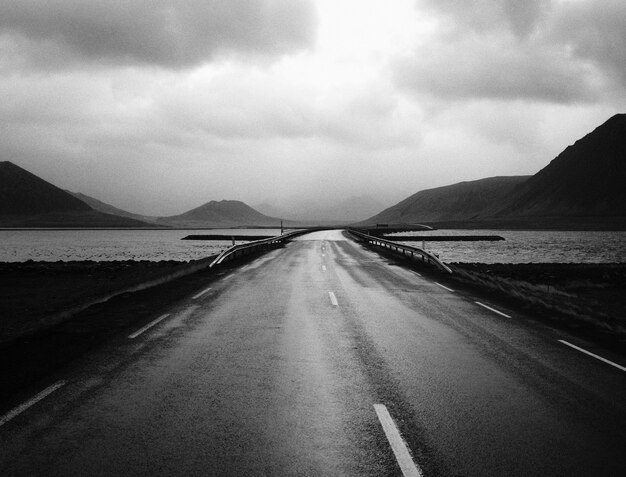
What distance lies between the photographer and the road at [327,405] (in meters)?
4.09

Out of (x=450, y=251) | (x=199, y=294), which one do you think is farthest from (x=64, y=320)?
(x=450, y=251)

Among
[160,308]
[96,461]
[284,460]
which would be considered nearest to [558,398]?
[284,460]

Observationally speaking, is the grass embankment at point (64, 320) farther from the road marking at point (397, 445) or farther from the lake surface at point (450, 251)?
the lake surface at point (450, 251)

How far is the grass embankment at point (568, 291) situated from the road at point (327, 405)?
1.78m

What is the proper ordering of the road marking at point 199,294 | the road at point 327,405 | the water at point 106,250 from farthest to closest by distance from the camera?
the water at point 106,250 < the road marking at point 199,294 < the road at point 327,405

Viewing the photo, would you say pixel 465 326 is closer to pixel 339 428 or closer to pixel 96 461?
pixel 339 428

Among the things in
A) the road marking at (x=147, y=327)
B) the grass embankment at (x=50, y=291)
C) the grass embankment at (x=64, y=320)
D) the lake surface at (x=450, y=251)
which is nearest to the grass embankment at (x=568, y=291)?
the road marking at (x=147, y=327)

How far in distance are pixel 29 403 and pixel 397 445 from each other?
13.9 feet

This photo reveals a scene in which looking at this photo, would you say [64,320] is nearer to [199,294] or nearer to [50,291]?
[199,294]

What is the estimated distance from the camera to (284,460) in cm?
407

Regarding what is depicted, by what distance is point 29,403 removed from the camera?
5312 mm

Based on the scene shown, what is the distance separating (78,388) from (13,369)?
61.1 inches

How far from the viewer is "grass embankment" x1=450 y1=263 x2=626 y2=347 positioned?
1066 cm

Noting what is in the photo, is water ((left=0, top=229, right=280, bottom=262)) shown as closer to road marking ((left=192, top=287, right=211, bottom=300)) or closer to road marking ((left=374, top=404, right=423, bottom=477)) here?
road marking ((left=192, top=287, right=211, bottom=300))
